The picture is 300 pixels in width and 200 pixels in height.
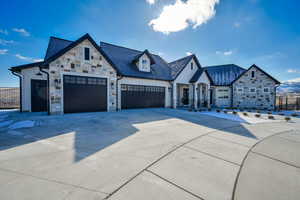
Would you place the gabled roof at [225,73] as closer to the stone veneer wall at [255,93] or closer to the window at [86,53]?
the stone veneer wall at [255,93]

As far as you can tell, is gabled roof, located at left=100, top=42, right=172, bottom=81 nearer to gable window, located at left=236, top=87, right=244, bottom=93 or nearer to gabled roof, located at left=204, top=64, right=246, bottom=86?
gabled roof, located at left=204, top=64, right=246, bottom=86

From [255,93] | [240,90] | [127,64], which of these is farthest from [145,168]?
[255,93]

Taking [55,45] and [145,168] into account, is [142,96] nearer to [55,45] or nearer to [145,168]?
[55,45]

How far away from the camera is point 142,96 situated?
1320 cm

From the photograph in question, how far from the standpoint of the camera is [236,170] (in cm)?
266

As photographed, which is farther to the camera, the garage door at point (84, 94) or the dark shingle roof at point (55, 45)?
the dark shingle roof at point (55, 45)

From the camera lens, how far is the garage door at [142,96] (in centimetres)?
1218

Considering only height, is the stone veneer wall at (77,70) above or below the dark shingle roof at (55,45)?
below

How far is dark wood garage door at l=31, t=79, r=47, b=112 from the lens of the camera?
10133 millimetres

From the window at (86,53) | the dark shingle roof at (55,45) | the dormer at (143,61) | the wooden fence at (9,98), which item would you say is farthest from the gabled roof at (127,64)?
the wooden fence at (9,98)

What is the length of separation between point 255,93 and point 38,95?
24.9m

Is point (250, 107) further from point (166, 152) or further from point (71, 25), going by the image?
point (71, 25)

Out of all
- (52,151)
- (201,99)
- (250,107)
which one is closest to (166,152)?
(52,151)

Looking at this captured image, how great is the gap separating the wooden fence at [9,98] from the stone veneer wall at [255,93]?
2777 cm
